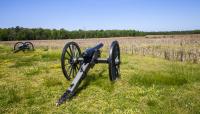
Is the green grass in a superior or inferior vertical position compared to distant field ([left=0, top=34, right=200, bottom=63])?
inferior

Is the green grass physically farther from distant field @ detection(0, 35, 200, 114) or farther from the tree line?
the tree line

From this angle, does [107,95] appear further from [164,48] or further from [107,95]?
[164,48]

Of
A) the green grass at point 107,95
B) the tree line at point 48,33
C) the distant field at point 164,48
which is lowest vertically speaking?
the green grass at point 107,95

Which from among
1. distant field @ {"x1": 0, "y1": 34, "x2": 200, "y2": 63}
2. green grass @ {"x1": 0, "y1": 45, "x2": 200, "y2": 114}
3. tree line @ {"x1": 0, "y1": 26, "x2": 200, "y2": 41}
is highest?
tree line @ {"x1": 0, "y1": 26, "x2": 200, "y2": 41}

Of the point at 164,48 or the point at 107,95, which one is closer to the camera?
the point at 107,95

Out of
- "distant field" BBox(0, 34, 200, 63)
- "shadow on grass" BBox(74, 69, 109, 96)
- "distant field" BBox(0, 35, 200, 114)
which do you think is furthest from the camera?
"distant field" BBox(0, 34, 200, 63)

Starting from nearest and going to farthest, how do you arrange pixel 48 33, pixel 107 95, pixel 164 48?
pixel 107 95
pixel 164 48
pixel 48 33

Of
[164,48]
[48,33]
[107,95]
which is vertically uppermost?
[48,33]

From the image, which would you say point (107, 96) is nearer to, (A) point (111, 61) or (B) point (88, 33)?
(A) point (111, 61)

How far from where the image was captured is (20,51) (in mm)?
25562

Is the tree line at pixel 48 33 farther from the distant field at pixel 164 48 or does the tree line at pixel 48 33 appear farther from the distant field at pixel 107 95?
the distant field at pixel 107 95

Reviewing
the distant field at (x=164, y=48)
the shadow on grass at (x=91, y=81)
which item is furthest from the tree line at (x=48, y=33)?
the shadow on grass at (x=91, y=81)

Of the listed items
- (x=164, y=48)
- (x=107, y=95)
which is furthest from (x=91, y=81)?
(x=164, y=48)

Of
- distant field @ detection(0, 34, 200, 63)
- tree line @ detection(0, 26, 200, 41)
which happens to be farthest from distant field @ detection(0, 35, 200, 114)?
tree line @ detection(0, 26, 200, 41)
